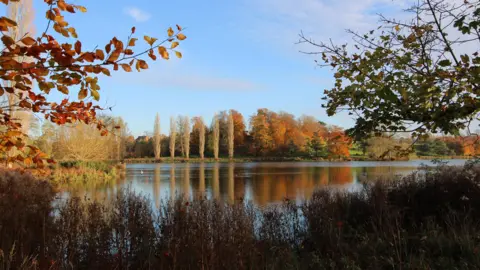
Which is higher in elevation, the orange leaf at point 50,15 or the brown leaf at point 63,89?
the orange leaf at point 50,15

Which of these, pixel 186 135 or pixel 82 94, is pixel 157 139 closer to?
pixel 186 135

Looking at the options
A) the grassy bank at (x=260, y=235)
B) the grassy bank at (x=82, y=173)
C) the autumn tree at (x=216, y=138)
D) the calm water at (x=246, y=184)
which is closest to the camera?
the grassy bank at (x=260, y=235)

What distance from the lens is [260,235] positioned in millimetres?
6188

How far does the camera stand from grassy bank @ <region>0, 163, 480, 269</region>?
13.7 ft

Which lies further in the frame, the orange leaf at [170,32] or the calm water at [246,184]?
the calm water at [246,184]

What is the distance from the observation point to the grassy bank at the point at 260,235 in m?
4.17

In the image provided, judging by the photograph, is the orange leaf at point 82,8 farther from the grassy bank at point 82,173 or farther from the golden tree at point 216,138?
the golden tree at point 216,138

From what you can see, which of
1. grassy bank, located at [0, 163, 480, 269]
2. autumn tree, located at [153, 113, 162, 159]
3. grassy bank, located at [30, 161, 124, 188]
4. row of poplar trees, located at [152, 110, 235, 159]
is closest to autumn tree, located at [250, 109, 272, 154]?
row of poplar trees, located at [152, 110, 235, 159]

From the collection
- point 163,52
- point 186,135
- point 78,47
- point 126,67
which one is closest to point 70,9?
point 78,47

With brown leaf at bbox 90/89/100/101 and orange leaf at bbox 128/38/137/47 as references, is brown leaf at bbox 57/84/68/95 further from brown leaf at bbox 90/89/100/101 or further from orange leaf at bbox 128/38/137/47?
orange leaf at bbox 128/38/137/47

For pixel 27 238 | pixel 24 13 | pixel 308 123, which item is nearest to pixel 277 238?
pixel 27 238

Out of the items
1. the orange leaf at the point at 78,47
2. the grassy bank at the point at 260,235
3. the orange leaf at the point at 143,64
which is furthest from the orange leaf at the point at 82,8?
the grassy bank at the point at 260,235

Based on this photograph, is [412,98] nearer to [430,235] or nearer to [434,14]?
[434,14]

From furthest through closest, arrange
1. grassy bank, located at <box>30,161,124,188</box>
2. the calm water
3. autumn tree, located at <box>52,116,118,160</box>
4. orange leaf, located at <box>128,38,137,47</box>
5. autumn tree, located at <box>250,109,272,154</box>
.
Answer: autumn tree, located at <box>250,109,272,154</box> < autumn tree, located at <box>52,116,118,160</box> < grassy bank, located at <box>30,161,124,188</box> < the calm water < orange leaf, located at <box>128,38,137,47</box>
